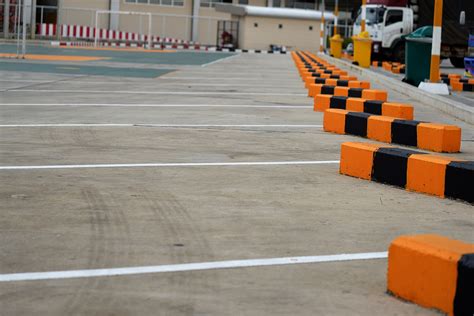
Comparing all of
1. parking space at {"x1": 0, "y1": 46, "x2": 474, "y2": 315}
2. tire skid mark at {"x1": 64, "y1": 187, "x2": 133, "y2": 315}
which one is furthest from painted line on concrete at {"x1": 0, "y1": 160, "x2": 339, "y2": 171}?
tire skid mark at {"x1": 64, "y1": 187, "x2": 133, "y2": 315}

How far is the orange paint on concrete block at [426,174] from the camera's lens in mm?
7332

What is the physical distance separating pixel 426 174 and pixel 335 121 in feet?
13.8

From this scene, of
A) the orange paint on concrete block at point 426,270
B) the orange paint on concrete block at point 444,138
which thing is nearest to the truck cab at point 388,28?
the orange paint on concrete block at point 444,138

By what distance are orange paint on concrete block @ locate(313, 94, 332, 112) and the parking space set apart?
225cm

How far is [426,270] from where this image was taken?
4.24 metres

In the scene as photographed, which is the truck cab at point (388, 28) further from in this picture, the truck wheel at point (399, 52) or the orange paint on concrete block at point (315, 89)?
the orange paint on concrete block at point (315, 89)

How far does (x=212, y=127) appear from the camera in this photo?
38.7ft

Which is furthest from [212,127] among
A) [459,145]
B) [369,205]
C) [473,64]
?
[473,64]

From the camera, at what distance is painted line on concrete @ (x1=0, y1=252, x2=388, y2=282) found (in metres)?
4.64

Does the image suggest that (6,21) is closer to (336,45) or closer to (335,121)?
(336,45)

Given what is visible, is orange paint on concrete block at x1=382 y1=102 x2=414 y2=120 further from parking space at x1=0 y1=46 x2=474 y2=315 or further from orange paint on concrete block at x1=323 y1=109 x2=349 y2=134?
orange paint on concrete block at x1=323 y1=109 x2=349 y2=134

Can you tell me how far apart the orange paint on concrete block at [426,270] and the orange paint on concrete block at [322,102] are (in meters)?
10.2

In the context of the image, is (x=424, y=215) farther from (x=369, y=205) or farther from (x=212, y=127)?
(x=212, y=127)

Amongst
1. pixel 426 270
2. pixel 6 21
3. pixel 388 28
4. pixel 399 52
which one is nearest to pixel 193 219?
pixel 426 270
